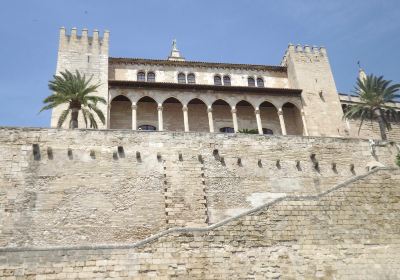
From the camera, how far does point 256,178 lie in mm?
22438

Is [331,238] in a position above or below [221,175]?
below

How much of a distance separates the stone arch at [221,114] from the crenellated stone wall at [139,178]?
12.0m

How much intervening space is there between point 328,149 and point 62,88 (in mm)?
16051

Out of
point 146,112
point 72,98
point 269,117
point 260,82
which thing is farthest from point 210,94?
point 72,98

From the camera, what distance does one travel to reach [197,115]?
118 ft

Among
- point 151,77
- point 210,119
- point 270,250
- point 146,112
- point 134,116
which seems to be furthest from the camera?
point 151,77

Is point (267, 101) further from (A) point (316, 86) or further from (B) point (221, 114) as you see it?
(A) point (316, 86)

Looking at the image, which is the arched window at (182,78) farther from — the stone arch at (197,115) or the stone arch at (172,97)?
the stone arch at (172,97)

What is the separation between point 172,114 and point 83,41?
916 centimetres

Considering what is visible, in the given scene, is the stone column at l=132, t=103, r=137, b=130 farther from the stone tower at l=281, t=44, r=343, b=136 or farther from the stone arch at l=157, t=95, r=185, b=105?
the stone tower at l=281, t=44, r=343, b=136

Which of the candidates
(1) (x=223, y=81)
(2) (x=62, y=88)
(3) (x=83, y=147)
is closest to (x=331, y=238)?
(3) (x=83, y=147)

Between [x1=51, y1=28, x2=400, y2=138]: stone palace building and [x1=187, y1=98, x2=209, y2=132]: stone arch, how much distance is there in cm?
8

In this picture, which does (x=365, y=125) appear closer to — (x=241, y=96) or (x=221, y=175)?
(x=241, y=96)

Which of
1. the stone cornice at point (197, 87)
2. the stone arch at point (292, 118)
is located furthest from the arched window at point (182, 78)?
the stone arch at point (292, 118)
